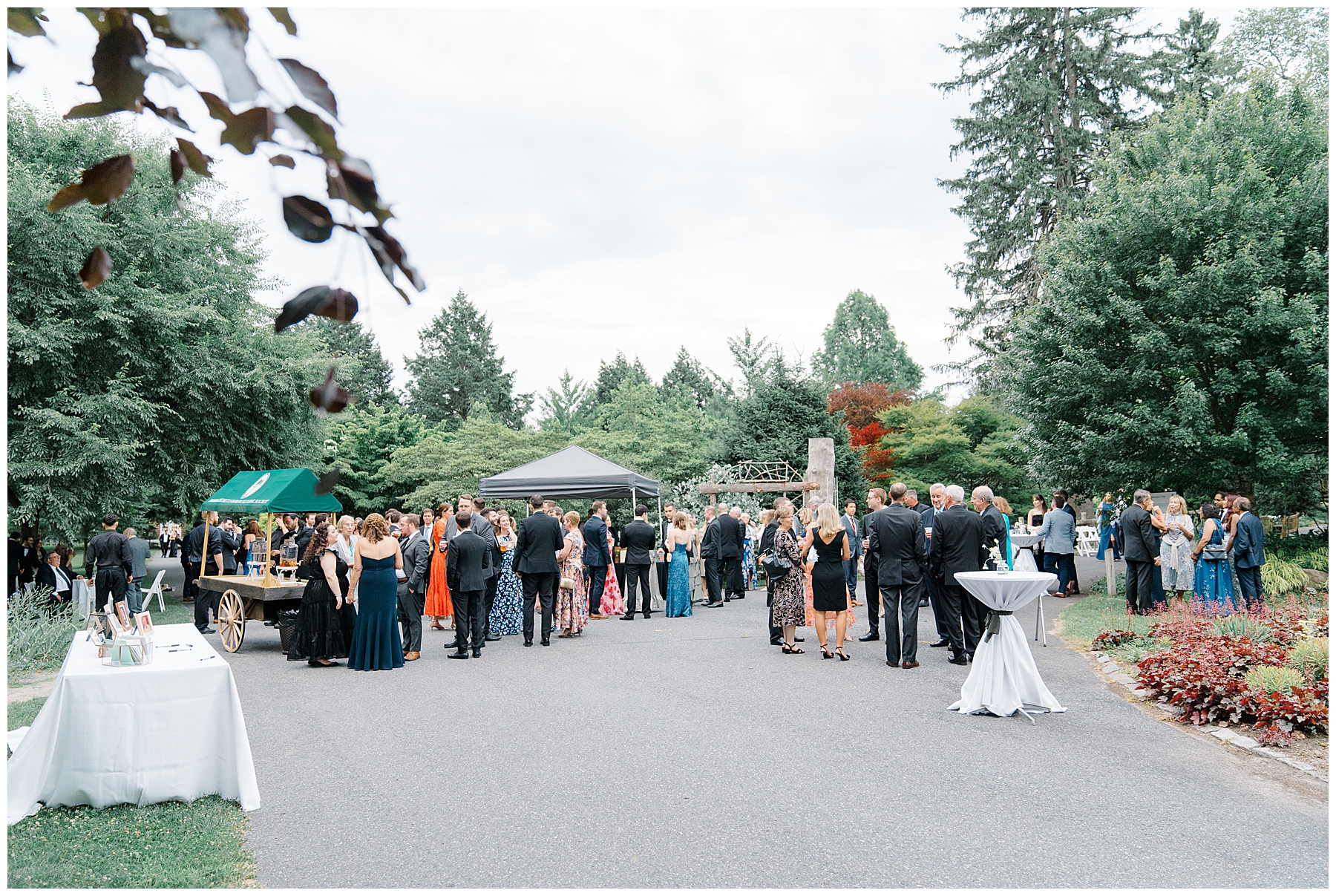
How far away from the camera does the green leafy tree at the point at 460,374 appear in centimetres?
5856

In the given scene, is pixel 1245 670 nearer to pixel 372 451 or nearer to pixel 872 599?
pixel 872 599

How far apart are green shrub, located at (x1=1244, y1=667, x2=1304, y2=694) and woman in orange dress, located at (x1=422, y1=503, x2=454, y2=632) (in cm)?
992

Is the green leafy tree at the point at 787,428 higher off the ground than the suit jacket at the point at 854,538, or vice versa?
the green leafy tree at the point at 787,428

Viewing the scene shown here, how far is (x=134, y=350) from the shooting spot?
57.0 ft

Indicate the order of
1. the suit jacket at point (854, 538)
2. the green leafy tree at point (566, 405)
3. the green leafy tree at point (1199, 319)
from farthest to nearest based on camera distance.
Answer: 1. the green leafy tree at point (566, 405)
2. the green leafy tree at point (1199, 319)
3. the suit jacket at point (854, 538)

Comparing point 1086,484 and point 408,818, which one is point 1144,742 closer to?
point 408,818

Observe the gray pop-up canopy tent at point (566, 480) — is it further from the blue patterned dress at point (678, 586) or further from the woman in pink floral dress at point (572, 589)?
the woman in pink floral dress at point (572, 589)

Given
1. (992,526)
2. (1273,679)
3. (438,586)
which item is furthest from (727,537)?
(1273,679)

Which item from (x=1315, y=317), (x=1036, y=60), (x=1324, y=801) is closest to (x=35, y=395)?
(x=1324, y=801)

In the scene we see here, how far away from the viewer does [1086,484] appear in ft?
57.0

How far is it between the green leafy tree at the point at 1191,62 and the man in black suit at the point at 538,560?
2329cm

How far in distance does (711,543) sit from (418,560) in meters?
7.02

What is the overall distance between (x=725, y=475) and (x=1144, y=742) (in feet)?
60.6

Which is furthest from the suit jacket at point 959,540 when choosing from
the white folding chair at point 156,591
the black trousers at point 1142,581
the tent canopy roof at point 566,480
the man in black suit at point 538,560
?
the tent canopy roof at point 566,480
